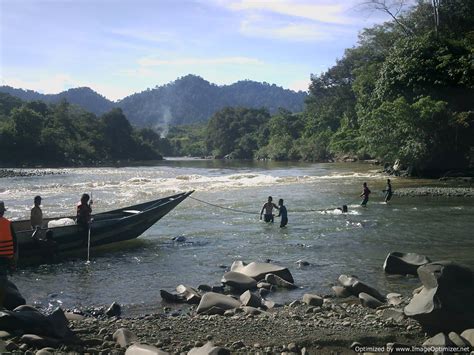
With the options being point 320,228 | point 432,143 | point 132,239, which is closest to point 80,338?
point 132,239

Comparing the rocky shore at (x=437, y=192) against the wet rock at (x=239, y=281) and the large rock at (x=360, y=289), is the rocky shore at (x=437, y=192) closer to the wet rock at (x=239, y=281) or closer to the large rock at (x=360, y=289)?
the large rock at (x=360, y=289)

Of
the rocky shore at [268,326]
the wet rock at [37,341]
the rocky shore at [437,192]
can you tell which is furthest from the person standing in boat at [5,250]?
the rocky shore at [437,192]

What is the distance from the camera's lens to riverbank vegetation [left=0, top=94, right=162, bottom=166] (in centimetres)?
6869

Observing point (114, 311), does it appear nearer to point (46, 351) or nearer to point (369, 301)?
point (46, 351)

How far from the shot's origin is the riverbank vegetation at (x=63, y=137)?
6869 centimetres

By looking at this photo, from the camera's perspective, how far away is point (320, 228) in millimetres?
18047

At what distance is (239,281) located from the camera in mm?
10367

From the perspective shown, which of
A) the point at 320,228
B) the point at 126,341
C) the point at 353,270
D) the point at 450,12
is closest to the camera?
the point at 126,341

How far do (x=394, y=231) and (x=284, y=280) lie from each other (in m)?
7.86

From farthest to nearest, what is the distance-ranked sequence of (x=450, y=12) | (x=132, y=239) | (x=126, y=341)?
(x=450, y=12) < (x=132, y=239) < (x=126, y=341)

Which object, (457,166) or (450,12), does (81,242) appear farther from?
(450,12)

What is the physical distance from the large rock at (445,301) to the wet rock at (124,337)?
157 inches

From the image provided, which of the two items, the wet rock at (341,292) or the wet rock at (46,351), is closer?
the wet rock at (46,351)

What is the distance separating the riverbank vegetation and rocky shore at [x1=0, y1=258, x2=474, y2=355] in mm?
65236
